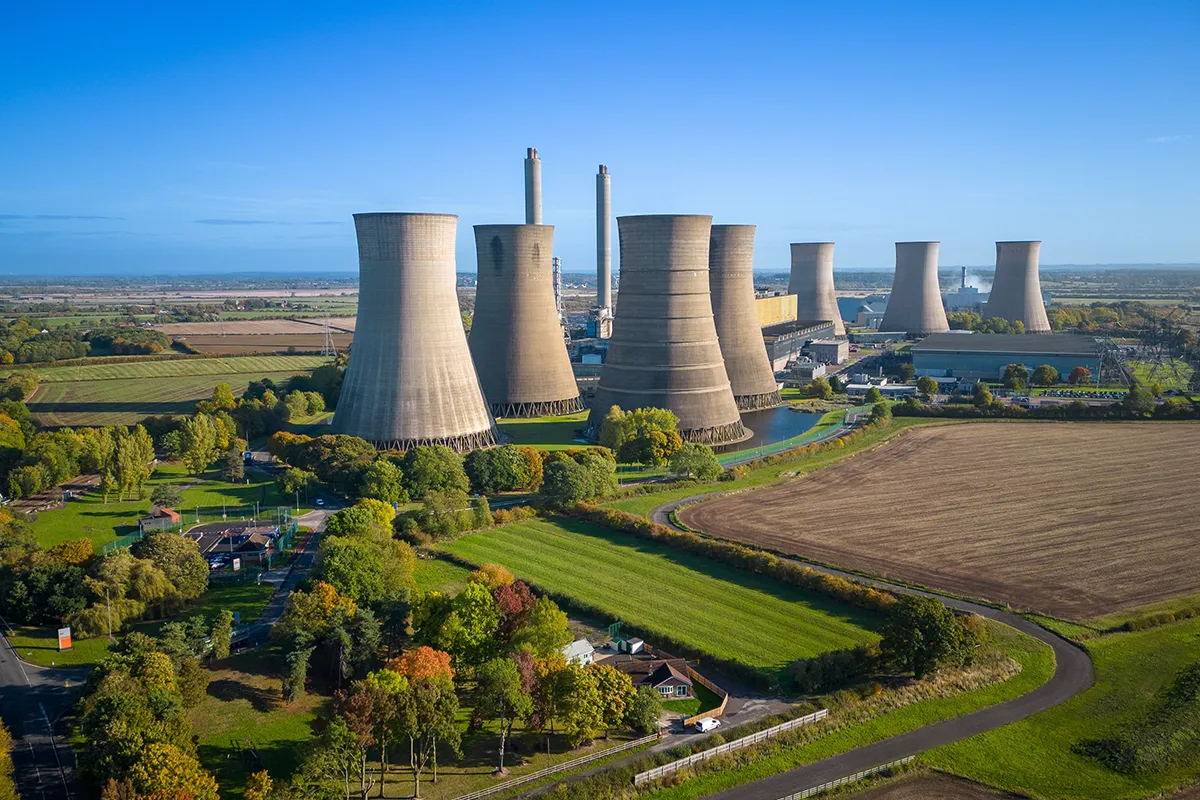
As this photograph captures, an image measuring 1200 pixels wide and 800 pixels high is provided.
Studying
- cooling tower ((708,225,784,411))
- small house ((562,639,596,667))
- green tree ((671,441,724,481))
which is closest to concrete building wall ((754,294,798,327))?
cooling tower ((708,225,784,411))

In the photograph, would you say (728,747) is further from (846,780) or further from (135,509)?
(135,509)

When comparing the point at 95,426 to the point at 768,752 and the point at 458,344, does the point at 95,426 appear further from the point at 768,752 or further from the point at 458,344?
the point at 768,752

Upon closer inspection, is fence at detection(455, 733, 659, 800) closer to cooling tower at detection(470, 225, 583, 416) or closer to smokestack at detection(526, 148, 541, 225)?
cooling tower at detection(470, 225, 583, 416)

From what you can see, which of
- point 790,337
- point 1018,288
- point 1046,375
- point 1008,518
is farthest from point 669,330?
point 1018,288

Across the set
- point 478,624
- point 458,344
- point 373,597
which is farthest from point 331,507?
point 478,624

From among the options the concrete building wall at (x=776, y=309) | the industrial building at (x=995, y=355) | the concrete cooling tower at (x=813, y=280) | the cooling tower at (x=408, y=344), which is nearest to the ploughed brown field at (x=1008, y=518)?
the cooling tower at (x=408, y=344)

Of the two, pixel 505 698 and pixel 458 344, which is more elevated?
pixel 458 344

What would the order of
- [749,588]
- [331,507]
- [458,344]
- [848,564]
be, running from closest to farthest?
[749,588] < [848,564] < [331,507] < [458,344]
